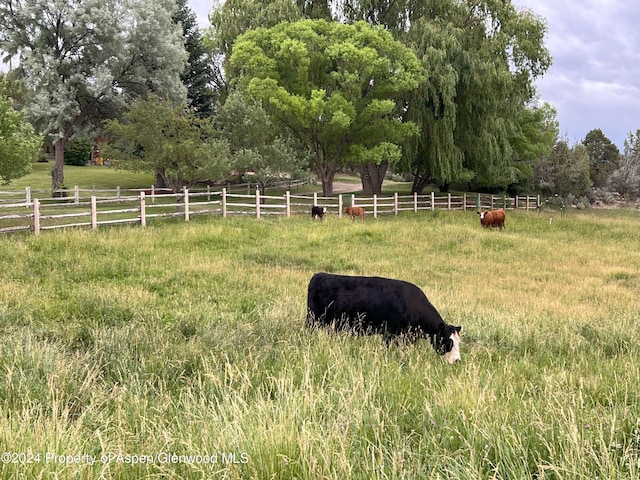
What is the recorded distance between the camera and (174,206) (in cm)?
2489

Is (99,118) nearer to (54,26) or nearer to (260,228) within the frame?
(54,26)

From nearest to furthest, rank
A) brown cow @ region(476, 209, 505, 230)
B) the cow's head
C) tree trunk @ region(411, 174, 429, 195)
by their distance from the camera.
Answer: the cow's head < brown cow @ region(476, 209, 505, 230) < tree trunk @ region(411, 174, 429, 195)

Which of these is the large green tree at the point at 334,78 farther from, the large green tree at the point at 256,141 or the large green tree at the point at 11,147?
the large green tree at the point at 11,147

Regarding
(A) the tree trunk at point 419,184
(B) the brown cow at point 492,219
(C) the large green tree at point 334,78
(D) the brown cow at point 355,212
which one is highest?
(C) the large green tree at point 334,78

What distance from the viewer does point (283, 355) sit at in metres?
4.36

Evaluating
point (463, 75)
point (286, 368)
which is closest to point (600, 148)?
point (463, 75)

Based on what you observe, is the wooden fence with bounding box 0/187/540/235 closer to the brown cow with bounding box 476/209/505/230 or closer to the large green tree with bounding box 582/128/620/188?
the brown cow with bounding box 476/209/505/230

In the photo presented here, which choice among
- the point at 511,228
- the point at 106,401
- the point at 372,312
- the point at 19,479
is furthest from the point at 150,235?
the point at 511,228

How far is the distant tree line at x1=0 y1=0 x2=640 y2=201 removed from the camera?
23.3m

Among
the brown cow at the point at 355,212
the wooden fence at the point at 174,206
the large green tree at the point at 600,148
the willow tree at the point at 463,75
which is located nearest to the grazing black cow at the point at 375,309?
the wooden fence at the point at 174,206

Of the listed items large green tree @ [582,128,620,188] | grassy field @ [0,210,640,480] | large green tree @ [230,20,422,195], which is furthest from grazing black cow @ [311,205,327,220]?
large green tree @ [582,128,620,188]

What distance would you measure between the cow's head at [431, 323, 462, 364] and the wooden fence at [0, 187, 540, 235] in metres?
12.6

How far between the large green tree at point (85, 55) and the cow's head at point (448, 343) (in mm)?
29122

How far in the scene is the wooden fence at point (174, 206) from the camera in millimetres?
15880
